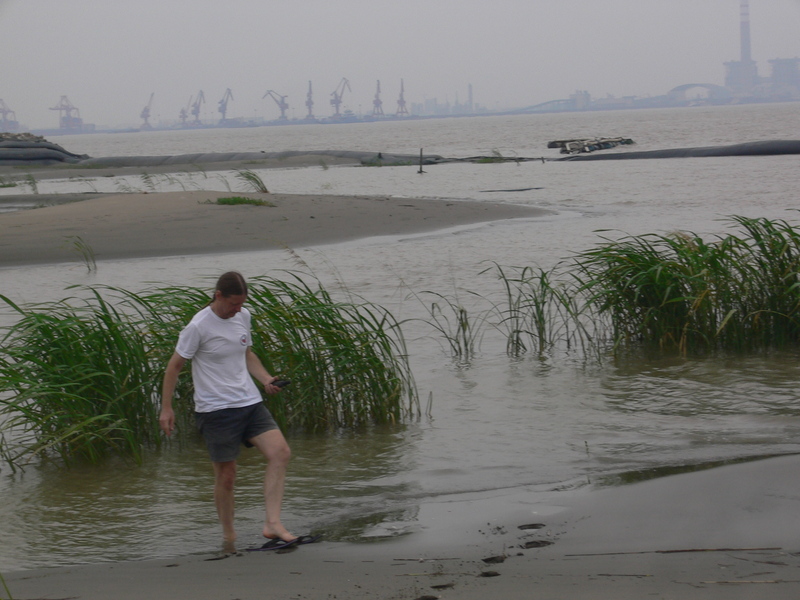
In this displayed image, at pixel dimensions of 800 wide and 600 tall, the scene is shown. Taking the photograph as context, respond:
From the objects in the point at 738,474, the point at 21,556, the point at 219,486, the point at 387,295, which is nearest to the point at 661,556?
the point at 738,474

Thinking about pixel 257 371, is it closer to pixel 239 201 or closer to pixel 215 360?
pixel 215 360

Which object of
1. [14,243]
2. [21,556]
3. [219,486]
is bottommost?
[21,556]

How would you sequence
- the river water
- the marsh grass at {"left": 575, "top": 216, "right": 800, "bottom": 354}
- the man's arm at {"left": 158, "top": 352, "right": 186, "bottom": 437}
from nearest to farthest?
the man's arm at {"left": 158, "top": 352, "right": 186, "bottom": 437} < the river water < the marsh grass at {"left": 575, "top": 216, "right": 800, "bottom": 354}

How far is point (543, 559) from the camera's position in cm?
404

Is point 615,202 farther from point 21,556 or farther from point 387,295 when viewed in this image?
point 21,556

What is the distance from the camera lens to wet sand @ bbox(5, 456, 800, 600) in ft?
12.0

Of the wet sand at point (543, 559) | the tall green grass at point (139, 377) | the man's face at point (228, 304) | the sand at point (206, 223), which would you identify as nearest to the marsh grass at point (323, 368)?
the tall green grass at point (139, 377)

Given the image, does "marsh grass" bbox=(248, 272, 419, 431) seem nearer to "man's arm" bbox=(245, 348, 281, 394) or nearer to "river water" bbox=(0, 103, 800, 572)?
"river water" bbox=(0, 103, 800, 572)

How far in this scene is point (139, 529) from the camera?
4977 millimetres

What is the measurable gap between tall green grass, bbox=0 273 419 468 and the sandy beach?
1.77m

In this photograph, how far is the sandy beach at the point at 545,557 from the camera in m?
3.67

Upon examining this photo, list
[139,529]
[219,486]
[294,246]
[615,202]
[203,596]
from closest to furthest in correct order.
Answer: [203,596] < [219,486] < [139,529] < [294,246] < [615,202]

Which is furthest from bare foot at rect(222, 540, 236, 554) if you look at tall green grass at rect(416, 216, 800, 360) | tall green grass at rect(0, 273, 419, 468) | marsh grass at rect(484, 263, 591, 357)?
marsh grass at rect(484, 263, 591, 357)

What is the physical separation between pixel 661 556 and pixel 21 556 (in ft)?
11.2
